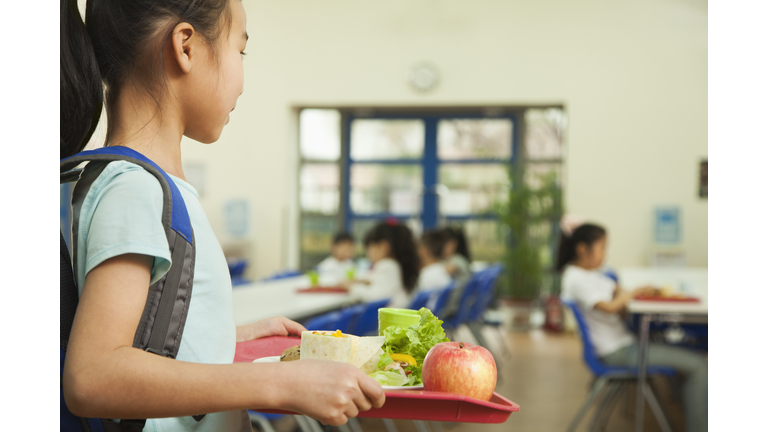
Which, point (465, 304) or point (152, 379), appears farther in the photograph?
point (465, 304)

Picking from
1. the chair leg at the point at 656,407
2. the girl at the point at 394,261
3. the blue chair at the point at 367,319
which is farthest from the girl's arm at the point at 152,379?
the girl at the point at 394,261

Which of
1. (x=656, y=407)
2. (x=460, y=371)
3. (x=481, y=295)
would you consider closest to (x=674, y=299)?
(x=656, y=407)

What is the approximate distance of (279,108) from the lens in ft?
27.2

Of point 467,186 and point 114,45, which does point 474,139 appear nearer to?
point 467,186

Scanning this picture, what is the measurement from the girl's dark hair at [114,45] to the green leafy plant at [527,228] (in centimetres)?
700

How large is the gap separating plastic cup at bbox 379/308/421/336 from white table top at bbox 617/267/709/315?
6.56ft

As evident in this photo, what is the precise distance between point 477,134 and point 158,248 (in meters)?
8.06

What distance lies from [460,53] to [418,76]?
0.58 metres

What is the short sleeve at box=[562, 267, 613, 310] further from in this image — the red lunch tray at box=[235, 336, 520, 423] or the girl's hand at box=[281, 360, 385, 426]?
the girl's hand at box=[281, 360, 385, 426]

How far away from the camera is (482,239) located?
8422 mm

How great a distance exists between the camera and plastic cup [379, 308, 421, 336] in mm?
898

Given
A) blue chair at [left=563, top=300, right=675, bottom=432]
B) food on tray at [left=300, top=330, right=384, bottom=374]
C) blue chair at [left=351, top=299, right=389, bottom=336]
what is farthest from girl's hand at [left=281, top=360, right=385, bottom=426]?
blue chair at [left=563, top=300, right=675, bottom=432]

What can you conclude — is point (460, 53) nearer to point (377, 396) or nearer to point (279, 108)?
point (279, 108)
